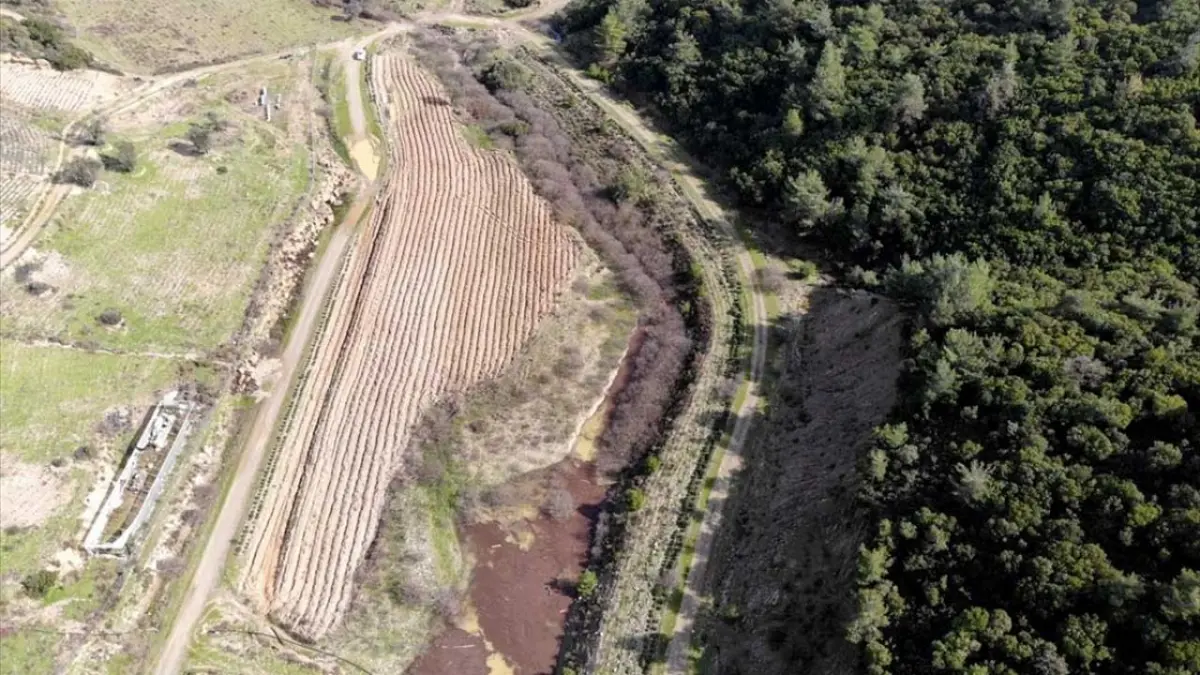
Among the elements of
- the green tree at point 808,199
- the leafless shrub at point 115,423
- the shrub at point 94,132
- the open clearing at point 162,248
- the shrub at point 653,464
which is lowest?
the leafless shrub at point 115,423

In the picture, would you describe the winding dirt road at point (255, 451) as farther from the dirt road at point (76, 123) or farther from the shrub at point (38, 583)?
the dirt road at point (76, 123)

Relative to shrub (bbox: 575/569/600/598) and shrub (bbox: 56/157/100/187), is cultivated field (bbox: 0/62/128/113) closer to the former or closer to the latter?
shrub (bbox: 56/157/100/187)

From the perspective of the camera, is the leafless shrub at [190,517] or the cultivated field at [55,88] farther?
the cultivated field at [55,88]

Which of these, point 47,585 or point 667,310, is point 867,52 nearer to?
point 667,310

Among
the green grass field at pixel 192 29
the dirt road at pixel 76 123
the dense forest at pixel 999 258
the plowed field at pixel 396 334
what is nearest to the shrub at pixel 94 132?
the dirt road at pixel 76 123

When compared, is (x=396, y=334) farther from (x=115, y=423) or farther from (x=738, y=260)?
(x=738, y=260)

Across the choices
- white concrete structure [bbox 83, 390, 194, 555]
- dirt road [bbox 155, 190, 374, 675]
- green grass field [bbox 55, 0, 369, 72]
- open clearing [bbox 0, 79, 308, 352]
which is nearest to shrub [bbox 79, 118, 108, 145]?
open clearing [bbox 0, 79, 308, 352]
